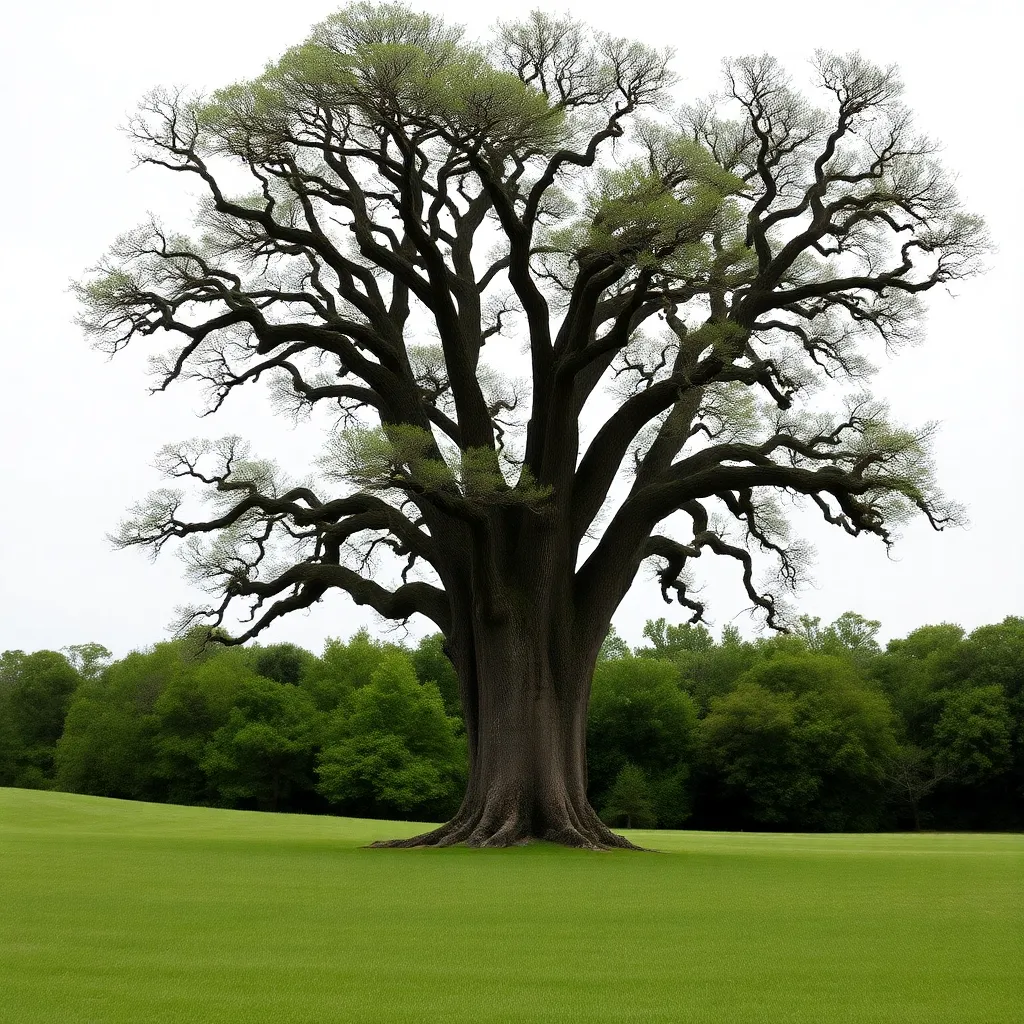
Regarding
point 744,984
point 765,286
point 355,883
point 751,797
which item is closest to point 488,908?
point 355,883

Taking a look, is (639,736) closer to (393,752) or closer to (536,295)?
(393,752)

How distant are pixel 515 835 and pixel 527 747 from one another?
149 cm

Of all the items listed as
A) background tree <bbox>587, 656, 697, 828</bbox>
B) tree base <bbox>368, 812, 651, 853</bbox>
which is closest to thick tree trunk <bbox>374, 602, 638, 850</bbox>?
tree base <bbox>368, 812, 651, 853</bbox>

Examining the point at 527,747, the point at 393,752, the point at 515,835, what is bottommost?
the point at 515,835

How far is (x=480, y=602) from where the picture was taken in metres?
19.4

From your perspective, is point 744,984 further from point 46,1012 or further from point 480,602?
point 480,602

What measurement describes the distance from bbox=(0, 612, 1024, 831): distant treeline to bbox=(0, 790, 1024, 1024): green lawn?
127ft

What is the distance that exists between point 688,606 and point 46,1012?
20269 mm

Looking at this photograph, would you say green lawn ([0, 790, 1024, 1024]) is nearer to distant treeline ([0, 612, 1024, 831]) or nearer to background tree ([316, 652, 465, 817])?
distant treeline ([0, 612, 1024, 831])

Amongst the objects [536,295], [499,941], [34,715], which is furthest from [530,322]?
[34,715]

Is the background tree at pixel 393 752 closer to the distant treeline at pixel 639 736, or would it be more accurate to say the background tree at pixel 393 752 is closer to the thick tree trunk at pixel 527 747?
the distant treeline at pixel 639 736

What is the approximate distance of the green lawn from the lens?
6004 millimetres

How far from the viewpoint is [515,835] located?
18516 mm

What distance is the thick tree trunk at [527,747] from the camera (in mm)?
18859
